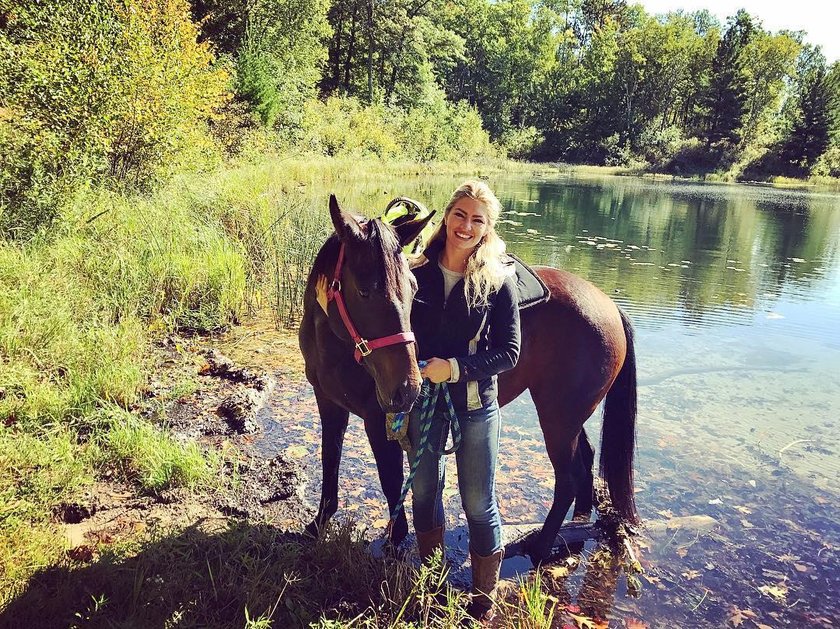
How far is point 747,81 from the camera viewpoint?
5269cm

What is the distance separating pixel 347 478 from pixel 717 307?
823 cm

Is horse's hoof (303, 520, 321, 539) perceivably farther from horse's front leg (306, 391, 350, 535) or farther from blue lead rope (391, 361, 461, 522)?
blue lead rope (391, 361, 461, 522)

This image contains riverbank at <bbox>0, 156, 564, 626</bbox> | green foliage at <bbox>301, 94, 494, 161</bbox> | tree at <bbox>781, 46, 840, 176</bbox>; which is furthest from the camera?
tree at <bbox>781, 46, 840, 176</bbox>

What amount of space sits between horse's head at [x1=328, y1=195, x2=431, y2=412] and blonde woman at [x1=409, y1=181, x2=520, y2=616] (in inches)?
8.3

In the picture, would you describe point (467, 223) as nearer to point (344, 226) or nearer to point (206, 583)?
point (344, 226)

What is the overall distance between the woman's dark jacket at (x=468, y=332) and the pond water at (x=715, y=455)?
1.49 metres

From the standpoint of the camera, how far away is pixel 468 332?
239cm

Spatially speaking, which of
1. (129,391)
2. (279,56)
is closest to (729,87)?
(279,56)

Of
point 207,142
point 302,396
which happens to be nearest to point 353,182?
point 207,142

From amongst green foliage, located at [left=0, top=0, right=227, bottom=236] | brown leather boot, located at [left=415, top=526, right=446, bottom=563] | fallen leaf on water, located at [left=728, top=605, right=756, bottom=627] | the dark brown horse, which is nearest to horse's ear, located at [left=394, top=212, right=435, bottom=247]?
the dark brown horse

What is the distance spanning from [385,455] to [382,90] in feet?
128

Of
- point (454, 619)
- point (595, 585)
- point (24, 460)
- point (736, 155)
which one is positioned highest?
point (736, 155)

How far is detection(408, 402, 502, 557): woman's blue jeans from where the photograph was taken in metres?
2.38

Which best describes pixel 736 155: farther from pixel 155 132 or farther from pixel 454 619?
pixel 454 619
